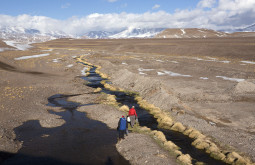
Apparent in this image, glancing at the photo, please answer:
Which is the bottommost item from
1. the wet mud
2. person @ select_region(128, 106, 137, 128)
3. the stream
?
the stream

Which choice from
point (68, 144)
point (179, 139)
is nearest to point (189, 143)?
point (179, 139)

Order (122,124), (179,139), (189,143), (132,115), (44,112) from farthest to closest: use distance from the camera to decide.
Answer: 1. (44,112)
2. (132,115)
3. (179,139)
4. (189,143)
5. (122,124)

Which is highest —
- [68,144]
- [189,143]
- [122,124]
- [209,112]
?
[122,124]

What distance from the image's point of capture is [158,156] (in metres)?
19.2

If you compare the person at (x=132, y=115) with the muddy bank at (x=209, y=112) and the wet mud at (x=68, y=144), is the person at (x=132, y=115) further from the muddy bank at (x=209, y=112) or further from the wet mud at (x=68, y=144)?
the muddy bank at (x=209, y=112)

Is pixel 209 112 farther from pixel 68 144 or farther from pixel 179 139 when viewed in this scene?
pixel 68 144

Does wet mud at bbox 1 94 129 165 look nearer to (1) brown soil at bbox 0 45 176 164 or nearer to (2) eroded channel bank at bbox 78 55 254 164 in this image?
(1) brown soil at bbox 0 45 176 164

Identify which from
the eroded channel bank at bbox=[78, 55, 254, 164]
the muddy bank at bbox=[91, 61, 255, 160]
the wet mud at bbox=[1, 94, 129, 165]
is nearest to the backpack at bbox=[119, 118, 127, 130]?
the wet mud at bbox=[1, 94, 129, 165]

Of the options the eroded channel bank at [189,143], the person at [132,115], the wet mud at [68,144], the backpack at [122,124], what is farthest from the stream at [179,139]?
the wet mud at [68,144]

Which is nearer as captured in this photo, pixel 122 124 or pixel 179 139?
pixel 122 124

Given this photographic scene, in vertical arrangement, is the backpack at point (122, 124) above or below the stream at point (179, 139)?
above

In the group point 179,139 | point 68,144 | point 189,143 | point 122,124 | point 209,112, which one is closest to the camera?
point 122,124

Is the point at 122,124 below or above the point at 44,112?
above

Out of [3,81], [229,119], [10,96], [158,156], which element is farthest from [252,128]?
[3,81]
